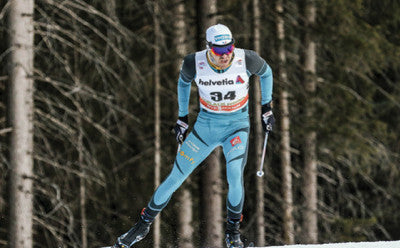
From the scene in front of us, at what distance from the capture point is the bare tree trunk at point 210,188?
988cm

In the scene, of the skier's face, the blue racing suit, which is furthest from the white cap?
the blue racing suit

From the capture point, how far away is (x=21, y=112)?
28.4 ft

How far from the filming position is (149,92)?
51.6 feet

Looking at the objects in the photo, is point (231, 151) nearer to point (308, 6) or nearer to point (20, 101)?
point (20, 101)

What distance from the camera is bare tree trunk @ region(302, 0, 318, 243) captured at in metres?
14.1

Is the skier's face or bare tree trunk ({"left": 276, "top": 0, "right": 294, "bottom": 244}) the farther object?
bare tree trunk ({"left": 276, "top": 0, "right": 294, "bottom": 244})

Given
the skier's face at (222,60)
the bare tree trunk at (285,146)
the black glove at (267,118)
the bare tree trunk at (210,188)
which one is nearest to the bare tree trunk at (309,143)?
the bare tree trunk at (285,146)

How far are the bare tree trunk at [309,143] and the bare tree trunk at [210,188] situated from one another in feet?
14.3

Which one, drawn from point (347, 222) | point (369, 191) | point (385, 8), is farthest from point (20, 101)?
point (369, 191)

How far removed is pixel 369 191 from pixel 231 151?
581 inches

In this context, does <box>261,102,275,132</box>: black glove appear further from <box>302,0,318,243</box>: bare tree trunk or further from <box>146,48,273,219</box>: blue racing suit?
<box>302,0,318,243</box>: bare tree trunk

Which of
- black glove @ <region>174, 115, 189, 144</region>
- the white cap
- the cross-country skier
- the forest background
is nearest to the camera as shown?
the white cap

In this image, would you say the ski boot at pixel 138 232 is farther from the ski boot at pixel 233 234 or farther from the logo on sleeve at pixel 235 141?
the logo on sleeve at pixel 235 141

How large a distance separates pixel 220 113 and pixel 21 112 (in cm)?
282
